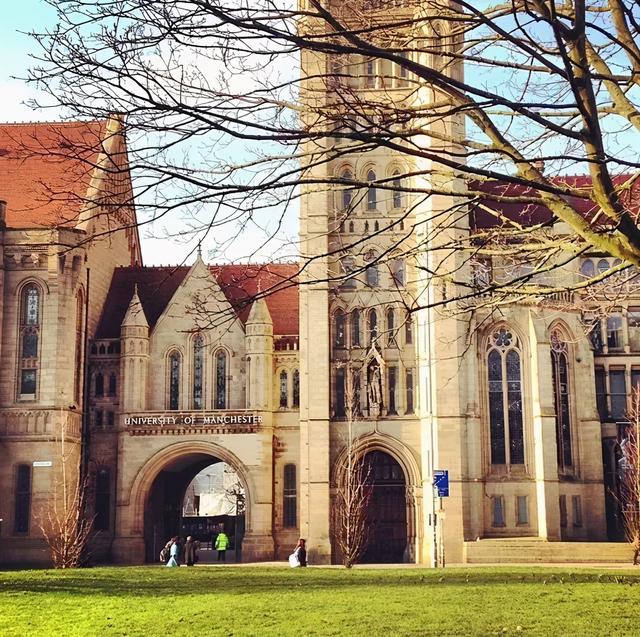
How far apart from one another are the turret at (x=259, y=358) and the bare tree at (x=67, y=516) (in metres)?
7.78

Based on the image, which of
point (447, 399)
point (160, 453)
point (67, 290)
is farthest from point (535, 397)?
point (67, 290)

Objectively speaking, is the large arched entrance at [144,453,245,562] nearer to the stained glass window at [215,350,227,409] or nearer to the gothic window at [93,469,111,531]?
the gothic window at [93,469,111,531]

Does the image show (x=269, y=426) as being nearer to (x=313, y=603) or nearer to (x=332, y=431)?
(x=332, y=431)

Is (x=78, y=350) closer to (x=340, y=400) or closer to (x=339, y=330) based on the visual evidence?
(x=339, y=330)

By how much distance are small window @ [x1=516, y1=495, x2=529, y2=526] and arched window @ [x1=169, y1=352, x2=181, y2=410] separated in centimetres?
1507

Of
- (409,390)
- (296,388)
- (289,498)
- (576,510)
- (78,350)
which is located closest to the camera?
(576,510)

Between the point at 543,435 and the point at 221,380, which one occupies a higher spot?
the point at 221,380

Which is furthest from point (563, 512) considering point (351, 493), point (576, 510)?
point (351, 493)

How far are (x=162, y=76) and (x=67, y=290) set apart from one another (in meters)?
33.6

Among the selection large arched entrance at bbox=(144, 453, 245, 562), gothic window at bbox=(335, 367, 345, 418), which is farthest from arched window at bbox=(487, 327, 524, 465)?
large arched entrance at bbox=(144, 453, 245, 562)

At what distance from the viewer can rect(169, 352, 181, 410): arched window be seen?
4403 cm

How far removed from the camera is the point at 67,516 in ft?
120

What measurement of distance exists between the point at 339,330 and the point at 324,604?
2421 centimetres

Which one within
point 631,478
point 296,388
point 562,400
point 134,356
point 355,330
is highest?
point 355,330
